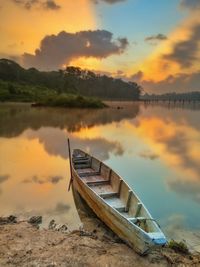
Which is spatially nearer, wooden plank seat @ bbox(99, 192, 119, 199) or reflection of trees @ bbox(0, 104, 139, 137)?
wooden plank seat @ bbox(99, 192, 119, 199)

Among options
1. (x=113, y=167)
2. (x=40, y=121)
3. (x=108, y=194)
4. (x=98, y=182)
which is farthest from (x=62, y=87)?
(x=108, y=194)

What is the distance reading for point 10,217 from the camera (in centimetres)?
953

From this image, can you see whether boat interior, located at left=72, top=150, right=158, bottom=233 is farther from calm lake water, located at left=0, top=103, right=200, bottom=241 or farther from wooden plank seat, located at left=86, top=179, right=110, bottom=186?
calm lake water, located at left=0, top=103, right=200, bottom=241

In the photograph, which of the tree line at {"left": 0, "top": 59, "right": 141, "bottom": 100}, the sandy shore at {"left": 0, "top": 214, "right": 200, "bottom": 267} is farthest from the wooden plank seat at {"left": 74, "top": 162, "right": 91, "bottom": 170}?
the tree line at {"left": 0, "top": 59, "right": 141, "bottom": 100}

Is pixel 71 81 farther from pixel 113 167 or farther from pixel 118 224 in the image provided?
pixel 118 224

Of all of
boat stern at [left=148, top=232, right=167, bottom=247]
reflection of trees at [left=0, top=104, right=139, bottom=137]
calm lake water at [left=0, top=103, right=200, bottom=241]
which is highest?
boat stern at [left=148, top=232, right=167, bottom=247]

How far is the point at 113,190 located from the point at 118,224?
2.88 meters

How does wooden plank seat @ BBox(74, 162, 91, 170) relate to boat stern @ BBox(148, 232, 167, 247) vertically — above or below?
below

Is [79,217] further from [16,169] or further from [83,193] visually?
[16,169]

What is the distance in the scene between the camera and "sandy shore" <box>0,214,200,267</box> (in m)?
6.82

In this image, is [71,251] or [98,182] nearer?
[71,251]

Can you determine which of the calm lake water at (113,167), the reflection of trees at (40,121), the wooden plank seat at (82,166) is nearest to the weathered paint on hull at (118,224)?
the calm lake water at (113,167)

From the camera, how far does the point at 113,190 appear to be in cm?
1076

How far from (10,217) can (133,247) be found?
3.94 m
